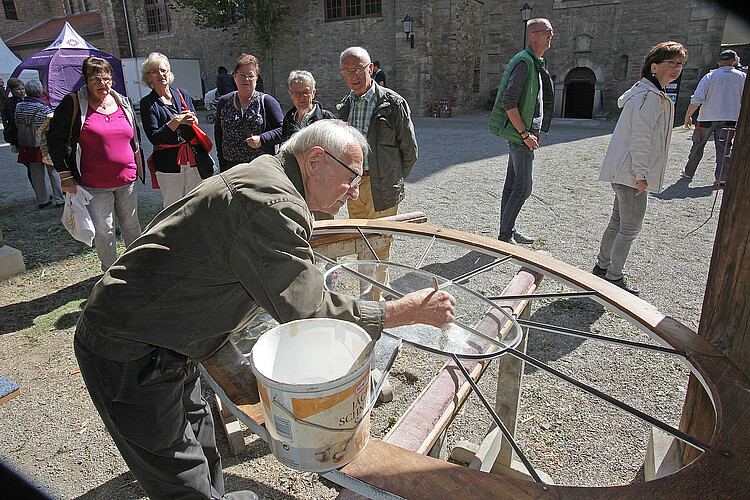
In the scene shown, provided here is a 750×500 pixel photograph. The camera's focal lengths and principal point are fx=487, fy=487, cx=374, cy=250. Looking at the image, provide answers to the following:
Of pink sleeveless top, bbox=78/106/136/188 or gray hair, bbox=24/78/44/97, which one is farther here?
gray hair, bbox=24/78/44/97

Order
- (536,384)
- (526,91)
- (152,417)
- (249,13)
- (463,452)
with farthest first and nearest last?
(249,13)
(526,91)
(536,384)
(463,452)
(152,417)

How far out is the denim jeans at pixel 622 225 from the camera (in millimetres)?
3363

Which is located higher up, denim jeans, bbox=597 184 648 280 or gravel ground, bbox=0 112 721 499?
denim jeans, bbox=597 184 648 280

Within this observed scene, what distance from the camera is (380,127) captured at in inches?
136

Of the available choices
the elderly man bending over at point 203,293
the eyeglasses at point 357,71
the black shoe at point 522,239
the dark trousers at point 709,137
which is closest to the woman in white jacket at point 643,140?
the black shoe at point 522,239

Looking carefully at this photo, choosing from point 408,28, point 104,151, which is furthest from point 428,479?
point 408,28

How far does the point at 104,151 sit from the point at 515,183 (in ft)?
10.7

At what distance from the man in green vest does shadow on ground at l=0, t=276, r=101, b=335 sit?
3.58 m

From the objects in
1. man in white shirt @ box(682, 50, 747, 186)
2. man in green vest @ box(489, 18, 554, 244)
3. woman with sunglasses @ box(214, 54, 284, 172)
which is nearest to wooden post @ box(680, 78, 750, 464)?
man in green vest @ box(489, 18, 554, 244)

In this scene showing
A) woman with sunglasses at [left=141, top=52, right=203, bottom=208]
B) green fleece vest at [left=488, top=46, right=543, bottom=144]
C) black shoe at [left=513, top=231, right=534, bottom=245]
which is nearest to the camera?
woman with sunglasses at [left=141, top=52, right=203, bottom=208]

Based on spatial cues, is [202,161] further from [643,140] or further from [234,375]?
[643,140]

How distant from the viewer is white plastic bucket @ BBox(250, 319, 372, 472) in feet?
3.09

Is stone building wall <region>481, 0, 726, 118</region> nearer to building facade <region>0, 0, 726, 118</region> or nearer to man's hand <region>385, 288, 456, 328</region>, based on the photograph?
building facade <region>0, 0, 726, 118</region>

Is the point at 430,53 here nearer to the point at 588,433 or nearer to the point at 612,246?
the point at 612,246
